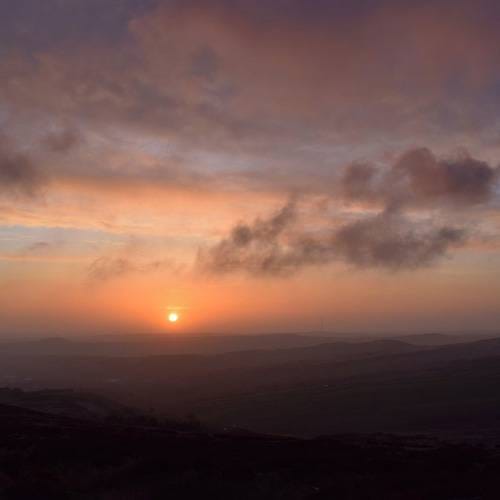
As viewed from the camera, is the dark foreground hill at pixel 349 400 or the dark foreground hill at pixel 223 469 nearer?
the dark foreground hill at pixel 223 469

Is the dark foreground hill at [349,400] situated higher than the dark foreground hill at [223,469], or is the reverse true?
the dark foreground hill at [223,469]

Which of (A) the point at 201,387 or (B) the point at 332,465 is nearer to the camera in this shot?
(B) the point at 332,465

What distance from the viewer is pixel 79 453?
31.8 meters

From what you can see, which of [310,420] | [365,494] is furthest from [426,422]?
[365,494]

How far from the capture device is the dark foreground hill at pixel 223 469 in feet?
84.1

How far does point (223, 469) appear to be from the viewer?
28.3 metres

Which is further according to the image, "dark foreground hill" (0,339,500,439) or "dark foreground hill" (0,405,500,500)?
"dark foreground hill" (0,339,500,439)

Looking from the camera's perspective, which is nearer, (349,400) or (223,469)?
(223,469)

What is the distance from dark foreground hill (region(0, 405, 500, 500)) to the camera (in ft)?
84.1

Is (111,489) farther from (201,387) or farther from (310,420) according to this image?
(201,387)

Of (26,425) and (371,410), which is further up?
(26,425)

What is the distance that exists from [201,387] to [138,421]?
225 feet

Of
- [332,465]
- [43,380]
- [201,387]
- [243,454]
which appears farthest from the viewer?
[43,380]

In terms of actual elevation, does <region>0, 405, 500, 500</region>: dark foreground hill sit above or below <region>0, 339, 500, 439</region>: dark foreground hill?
above
